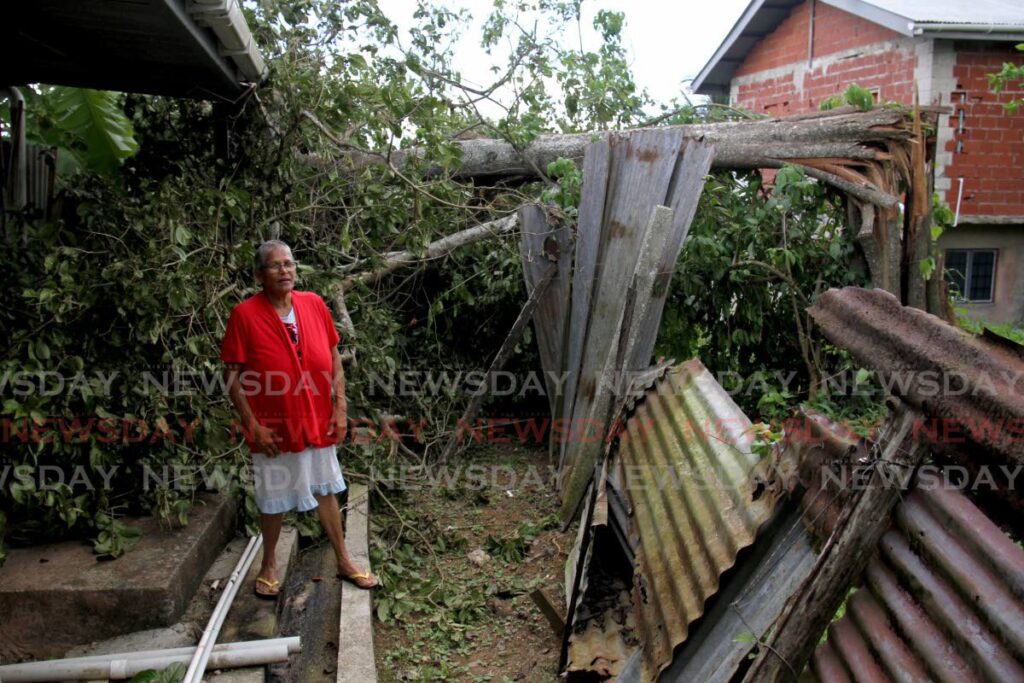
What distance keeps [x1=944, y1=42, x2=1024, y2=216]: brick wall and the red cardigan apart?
11.5 meters

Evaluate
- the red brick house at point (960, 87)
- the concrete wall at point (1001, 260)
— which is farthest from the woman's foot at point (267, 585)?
the concrete wall at point (1001, 260)

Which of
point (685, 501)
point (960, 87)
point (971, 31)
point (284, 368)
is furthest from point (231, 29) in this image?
point (960, 87)

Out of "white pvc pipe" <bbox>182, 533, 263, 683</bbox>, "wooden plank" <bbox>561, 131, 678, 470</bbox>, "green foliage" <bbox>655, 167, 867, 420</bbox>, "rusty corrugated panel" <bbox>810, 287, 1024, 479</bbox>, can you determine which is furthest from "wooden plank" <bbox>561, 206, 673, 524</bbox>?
"rusty corrugated panel" <bbox>810, 287, 1024, 479</bbox>

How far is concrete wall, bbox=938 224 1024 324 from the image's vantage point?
12688 millimetres

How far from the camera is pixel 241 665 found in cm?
340

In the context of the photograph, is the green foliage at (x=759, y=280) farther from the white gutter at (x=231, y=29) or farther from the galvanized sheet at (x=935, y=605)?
the galvanized sheet at (x=935, y=605)

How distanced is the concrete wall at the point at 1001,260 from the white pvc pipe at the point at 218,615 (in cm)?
1203

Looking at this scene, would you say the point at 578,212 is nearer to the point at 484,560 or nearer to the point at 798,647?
the point at 484,560

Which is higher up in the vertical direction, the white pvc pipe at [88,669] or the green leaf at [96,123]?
the green leaf at [96,123]

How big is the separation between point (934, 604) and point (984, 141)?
12643 millimetres

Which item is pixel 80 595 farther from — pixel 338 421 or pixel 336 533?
pixel 338 421

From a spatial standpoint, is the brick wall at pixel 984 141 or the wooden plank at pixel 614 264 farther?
the brick wall at pixel 984 141

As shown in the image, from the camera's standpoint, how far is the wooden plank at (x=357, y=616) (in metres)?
3.53

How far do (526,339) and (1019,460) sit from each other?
5.16 meters
